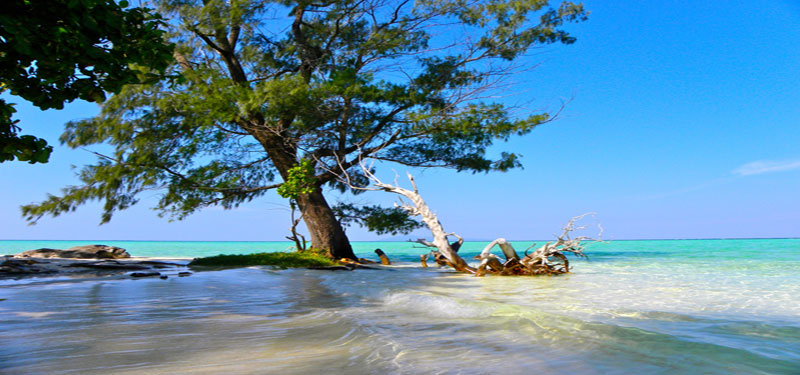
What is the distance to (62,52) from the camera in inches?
122

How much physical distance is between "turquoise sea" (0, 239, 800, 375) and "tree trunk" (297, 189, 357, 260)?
24.0ft

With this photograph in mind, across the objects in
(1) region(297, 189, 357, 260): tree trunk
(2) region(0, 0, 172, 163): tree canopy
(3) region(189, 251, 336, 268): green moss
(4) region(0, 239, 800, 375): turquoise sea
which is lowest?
(4) region(0, 239, 800, 375): turquoise sea

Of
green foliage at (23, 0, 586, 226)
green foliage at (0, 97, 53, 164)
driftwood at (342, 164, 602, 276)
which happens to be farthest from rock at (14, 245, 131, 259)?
green foliage at (0, 97, 53, 164)

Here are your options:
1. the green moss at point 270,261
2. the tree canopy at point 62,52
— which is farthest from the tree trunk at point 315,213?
the tree canopy at point 62,52

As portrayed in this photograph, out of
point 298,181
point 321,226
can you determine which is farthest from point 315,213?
point 298,181

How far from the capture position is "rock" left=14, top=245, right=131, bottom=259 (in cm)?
1277

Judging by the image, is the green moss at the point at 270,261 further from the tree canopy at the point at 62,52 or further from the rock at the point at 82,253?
the tree canopy at the point at 62,52

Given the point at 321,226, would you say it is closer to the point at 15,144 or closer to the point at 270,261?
the point at 270,261

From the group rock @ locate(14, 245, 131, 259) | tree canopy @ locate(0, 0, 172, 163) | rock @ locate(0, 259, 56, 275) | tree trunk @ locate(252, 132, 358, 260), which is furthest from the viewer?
tree trunk @ locate(252, 132, 358, 260)

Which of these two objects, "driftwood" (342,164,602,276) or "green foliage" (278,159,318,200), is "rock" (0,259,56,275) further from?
"driftwood" (342,164,602,276)

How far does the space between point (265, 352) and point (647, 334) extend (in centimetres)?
257

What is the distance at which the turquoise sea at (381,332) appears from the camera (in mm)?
2473

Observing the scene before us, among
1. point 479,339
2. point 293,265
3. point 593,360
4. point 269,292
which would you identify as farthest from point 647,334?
point 293,265

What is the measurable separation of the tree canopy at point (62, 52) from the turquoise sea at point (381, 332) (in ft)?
4.68
